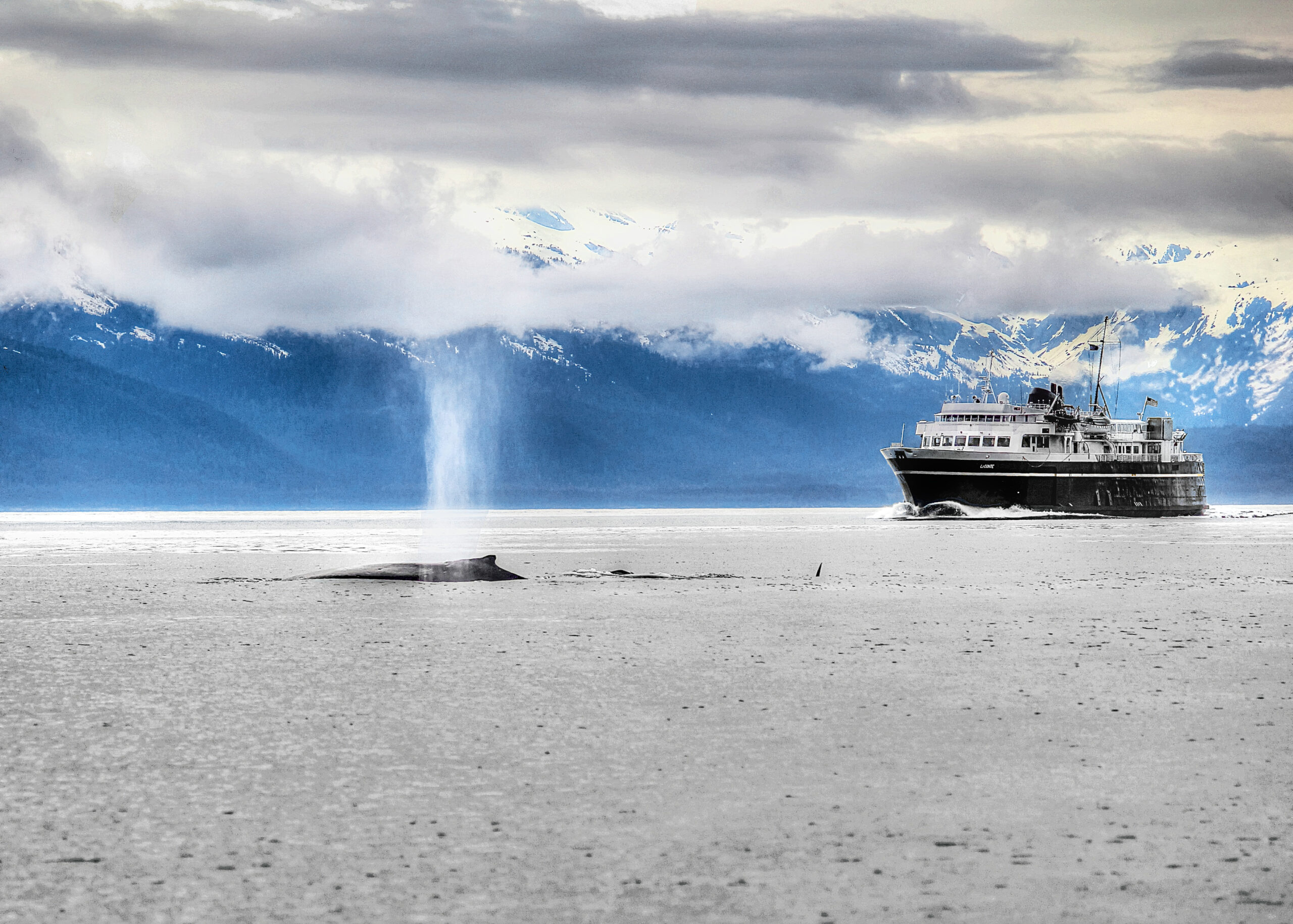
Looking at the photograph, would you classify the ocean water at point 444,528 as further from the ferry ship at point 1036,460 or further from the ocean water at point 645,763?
the ocean water at point 645,763

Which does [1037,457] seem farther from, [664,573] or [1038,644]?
[1038,644]

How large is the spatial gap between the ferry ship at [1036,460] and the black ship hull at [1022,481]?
7 centimetres

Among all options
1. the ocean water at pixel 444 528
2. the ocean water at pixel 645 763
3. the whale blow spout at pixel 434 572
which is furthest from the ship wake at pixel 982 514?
the ocean water at pixel 645 763

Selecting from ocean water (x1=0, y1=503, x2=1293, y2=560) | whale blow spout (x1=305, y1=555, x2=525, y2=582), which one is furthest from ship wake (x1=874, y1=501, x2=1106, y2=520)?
whale blow spout (x1=305, y1=555, x2=525, y2=582)

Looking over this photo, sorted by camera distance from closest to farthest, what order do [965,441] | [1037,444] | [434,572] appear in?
1. [434,572]
2. [1037,444]
3. [965,441]

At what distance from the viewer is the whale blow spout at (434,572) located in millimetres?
54938

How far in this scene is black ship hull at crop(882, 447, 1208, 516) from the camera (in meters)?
145

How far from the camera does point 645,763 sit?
16.4 meters

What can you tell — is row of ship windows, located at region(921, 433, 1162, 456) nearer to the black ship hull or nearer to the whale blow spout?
the black ship hull

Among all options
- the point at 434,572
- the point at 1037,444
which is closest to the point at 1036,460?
the point at 1037,444

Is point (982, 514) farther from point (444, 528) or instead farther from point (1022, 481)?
point (444, 528)

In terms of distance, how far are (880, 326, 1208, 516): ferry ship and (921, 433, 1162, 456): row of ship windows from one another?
0.07 metres

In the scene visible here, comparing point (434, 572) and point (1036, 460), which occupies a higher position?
point (1036, 460)

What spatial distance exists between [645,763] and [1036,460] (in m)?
136
